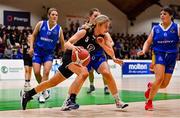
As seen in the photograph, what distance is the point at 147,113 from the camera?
7336 mm

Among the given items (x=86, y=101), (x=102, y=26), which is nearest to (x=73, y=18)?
(x=86, y=101)

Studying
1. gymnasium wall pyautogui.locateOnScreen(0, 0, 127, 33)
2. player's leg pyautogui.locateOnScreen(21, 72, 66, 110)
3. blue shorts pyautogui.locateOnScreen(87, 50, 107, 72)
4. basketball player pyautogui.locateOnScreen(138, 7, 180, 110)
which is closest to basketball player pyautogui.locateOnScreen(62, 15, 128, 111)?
blue shorts pyautogui.locateOnScreen(87, 50, 107, 72)

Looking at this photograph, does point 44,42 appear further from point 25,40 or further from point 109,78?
point 25,40

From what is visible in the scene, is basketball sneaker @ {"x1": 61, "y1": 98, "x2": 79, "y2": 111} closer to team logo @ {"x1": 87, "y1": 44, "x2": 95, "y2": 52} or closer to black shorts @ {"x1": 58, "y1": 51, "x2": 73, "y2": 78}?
black shorts @ {"x1": 58, "y1": 51, "x2": 73, "y2": 78}

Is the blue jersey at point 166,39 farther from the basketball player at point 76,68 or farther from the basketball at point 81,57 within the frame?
the basketball at point 81,57

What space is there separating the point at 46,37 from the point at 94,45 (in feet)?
5.99

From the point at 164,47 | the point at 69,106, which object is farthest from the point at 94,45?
the point at 164,47

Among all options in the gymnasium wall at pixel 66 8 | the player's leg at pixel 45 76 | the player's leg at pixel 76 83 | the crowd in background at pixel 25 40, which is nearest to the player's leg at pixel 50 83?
the player's leg at pixel 76 83

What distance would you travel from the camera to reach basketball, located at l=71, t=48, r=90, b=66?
282 inches

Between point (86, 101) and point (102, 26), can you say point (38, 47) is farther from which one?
point (102, 26)

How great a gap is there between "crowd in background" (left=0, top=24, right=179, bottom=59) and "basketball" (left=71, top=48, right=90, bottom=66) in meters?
9.50

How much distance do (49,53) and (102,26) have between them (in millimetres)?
2303

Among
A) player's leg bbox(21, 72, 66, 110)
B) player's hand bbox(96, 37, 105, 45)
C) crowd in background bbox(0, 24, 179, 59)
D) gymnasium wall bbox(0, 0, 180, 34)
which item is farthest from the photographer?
gymnasium wall bbox(0, 0, 180, 34)

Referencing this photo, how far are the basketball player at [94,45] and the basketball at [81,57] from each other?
0.58ft
